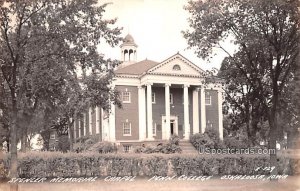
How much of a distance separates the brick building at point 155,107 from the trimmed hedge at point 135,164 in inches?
613

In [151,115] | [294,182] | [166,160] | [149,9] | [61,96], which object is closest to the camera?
[149,9]

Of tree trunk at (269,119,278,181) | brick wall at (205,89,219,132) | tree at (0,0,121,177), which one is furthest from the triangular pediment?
tree at (0,0,121,177)

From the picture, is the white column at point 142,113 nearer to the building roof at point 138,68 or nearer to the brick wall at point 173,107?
the brick wall at point 173,107

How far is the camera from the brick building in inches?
1337

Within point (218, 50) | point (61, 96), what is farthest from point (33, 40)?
point (218, 50)

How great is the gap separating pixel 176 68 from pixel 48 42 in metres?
24.3

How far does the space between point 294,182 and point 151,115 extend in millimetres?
23904

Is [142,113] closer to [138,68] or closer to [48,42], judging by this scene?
[138,68]

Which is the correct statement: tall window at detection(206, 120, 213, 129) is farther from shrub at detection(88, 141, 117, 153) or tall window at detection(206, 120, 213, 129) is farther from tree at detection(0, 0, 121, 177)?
tree at detection(0, 0, 121, 177)

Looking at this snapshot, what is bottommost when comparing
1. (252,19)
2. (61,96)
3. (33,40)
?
(61,96)

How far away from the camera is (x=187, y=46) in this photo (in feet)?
46.0

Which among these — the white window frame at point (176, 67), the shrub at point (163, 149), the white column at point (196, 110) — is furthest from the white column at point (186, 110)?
the shrub at point (163, 149)

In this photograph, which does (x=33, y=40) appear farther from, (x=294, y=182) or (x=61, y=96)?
(x=294, y=182)

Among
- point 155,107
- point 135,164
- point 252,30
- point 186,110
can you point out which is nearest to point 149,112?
point 155,107
